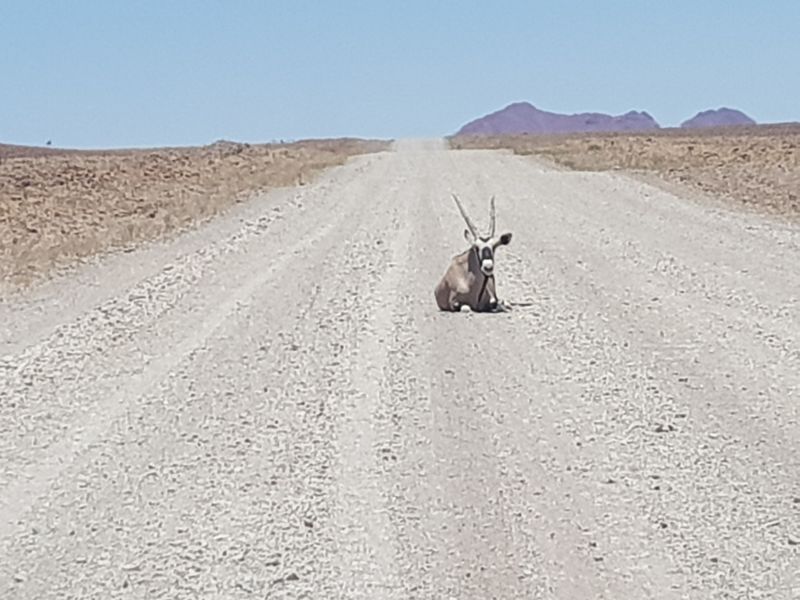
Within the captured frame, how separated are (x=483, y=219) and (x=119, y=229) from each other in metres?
6.22

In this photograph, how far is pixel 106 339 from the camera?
12.8 m

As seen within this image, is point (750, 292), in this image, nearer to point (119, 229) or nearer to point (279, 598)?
point (279, 598)

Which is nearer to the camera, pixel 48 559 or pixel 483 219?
pixel 48 559

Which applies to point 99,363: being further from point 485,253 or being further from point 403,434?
point 485,253

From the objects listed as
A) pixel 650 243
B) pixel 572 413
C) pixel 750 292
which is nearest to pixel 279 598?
pixel 572 413

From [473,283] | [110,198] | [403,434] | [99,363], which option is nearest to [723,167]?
[110,198]

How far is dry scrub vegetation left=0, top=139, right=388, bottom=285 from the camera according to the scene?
2202 centimetres

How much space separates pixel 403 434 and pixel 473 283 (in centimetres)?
525

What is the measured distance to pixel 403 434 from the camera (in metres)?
8.60

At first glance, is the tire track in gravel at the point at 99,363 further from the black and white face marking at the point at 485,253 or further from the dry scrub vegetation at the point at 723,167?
the dry scrub vegetation at the point at 723,167

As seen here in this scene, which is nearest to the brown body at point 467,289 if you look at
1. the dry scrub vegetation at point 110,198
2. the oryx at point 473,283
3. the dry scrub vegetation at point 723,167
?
the oryx at point 473,283

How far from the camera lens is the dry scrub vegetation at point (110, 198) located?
2202cm

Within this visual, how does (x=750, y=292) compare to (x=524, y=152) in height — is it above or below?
above

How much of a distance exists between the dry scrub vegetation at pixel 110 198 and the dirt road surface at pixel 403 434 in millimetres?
4463
